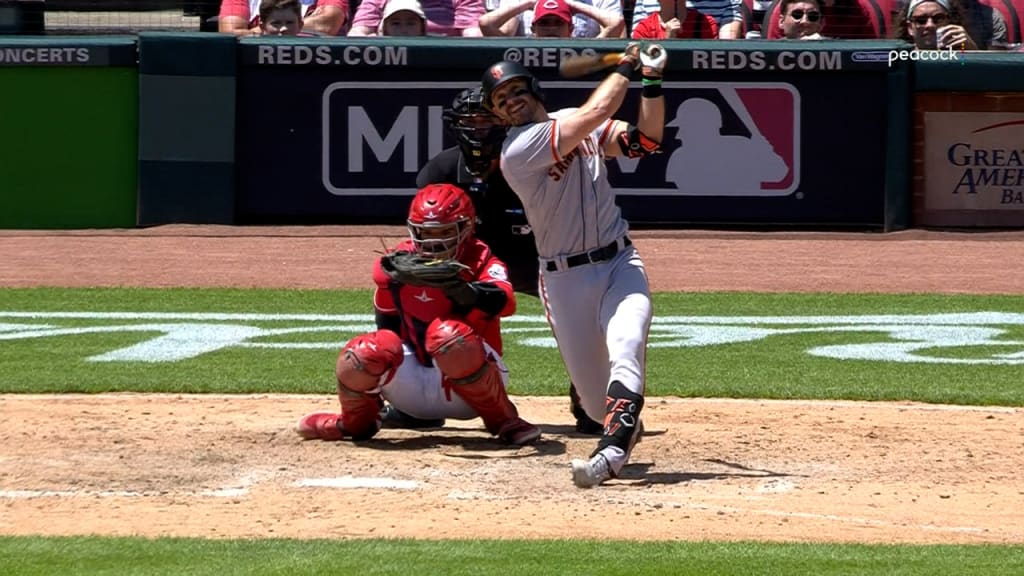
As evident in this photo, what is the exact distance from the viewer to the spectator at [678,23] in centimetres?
1392

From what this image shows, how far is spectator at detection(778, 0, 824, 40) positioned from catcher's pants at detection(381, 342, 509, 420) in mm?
8176

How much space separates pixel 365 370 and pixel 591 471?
110cm

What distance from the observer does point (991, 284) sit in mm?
11977

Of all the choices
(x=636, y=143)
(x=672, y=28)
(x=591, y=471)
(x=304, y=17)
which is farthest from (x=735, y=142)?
(x=591, y=471)

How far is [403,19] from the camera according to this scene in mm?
14055

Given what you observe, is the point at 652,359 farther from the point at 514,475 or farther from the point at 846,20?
the point at 846,20

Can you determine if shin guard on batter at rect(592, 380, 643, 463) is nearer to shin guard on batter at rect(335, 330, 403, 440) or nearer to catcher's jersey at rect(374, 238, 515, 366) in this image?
catcher's jersey at rect(374, 238, 515, 366)

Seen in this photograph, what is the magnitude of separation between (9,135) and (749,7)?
683 centimetres

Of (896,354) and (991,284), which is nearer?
(896,354)

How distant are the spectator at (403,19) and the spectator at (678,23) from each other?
1.91 metres

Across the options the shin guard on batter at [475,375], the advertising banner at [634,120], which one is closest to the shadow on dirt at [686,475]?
the shin guard on batter at [475,375]

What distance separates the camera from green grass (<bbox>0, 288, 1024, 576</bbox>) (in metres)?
4.60

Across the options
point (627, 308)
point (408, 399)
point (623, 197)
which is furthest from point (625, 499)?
point (623, 197)

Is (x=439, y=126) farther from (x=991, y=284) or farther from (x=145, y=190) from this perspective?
(x=991, y=284)
